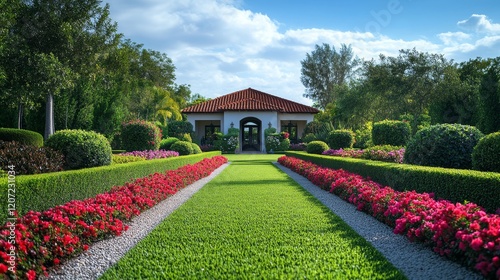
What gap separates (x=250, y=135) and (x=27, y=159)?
34361 millimetres

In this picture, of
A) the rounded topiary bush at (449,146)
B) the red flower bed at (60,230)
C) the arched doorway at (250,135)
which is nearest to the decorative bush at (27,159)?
the red flower bed at (60,230)

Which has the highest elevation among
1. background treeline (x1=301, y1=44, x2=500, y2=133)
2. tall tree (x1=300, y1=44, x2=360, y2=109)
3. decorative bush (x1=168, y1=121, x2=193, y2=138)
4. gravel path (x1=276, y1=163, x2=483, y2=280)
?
tall tree (x1=300, y1=44, x2=360, y2=109)

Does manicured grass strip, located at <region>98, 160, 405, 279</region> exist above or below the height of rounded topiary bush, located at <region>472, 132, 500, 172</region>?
below

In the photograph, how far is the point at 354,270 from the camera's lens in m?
4.18

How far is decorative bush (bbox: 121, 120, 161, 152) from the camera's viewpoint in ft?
60.3

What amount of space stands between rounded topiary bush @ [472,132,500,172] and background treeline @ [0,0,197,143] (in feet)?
62.1

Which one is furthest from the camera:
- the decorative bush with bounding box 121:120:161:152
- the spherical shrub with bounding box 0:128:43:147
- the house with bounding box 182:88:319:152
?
the house with bounding box 182:88:319:152

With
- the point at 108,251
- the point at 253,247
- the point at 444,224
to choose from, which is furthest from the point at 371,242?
the point at 108,251

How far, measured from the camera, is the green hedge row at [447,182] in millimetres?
5613

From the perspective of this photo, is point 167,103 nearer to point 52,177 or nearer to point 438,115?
point 438,115

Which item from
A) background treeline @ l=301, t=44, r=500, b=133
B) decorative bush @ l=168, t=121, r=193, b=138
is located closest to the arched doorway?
decorative bush @ l=168, t=121, r=193, b=138

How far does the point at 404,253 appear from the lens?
486 cm

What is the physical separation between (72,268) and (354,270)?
125 inches

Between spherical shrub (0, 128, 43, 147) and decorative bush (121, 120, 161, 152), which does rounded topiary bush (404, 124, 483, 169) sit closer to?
decorative bush (121, 120, 161, 152)
